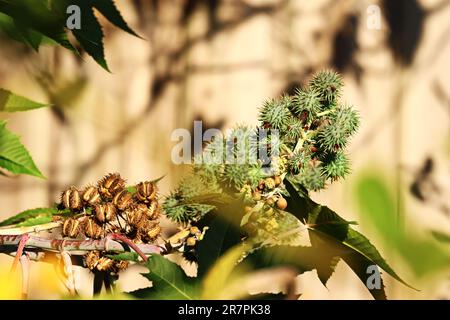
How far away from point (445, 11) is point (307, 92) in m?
0.87

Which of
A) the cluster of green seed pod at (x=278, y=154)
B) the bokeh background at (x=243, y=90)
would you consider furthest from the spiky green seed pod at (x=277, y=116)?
the bokeh background at (x=243, y=90)

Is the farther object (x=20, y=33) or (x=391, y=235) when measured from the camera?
(x=391, y=235)

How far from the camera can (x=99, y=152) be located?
3.42ft

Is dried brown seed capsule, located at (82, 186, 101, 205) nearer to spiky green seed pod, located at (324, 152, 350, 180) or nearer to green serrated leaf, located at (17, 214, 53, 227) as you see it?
green serrated leaf, located at (17, 214, 53, 227)

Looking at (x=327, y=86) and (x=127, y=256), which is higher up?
(x=327, y=86)

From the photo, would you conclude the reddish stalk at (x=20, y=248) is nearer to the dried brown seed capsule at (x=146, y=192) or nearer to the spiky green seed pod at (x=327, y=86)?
the dried brown seed capsule at (x=146, y=192)

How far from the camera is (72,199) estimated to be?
40 centimetres

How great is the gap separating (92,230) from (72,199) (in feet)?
0.12

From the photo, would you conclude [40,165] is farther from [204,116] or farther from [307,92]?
[307,92]

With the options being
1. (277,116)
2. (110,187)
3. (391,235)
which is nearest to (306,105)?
(277,116)

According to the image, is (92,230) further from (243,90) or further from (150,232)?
(243,90)

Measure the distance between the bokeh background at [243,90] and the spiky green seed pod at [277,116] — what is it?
0.58 meters

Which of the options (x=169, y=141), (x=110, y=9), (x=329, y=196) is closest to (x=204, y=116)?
(x=169, y=141)

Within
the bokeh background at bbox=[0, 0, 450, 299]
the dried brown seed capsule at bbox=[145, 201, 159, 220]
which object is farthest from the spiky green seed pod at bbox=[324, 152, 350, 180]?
the bokeh background at bbox=[0, 0, 450, 299]
